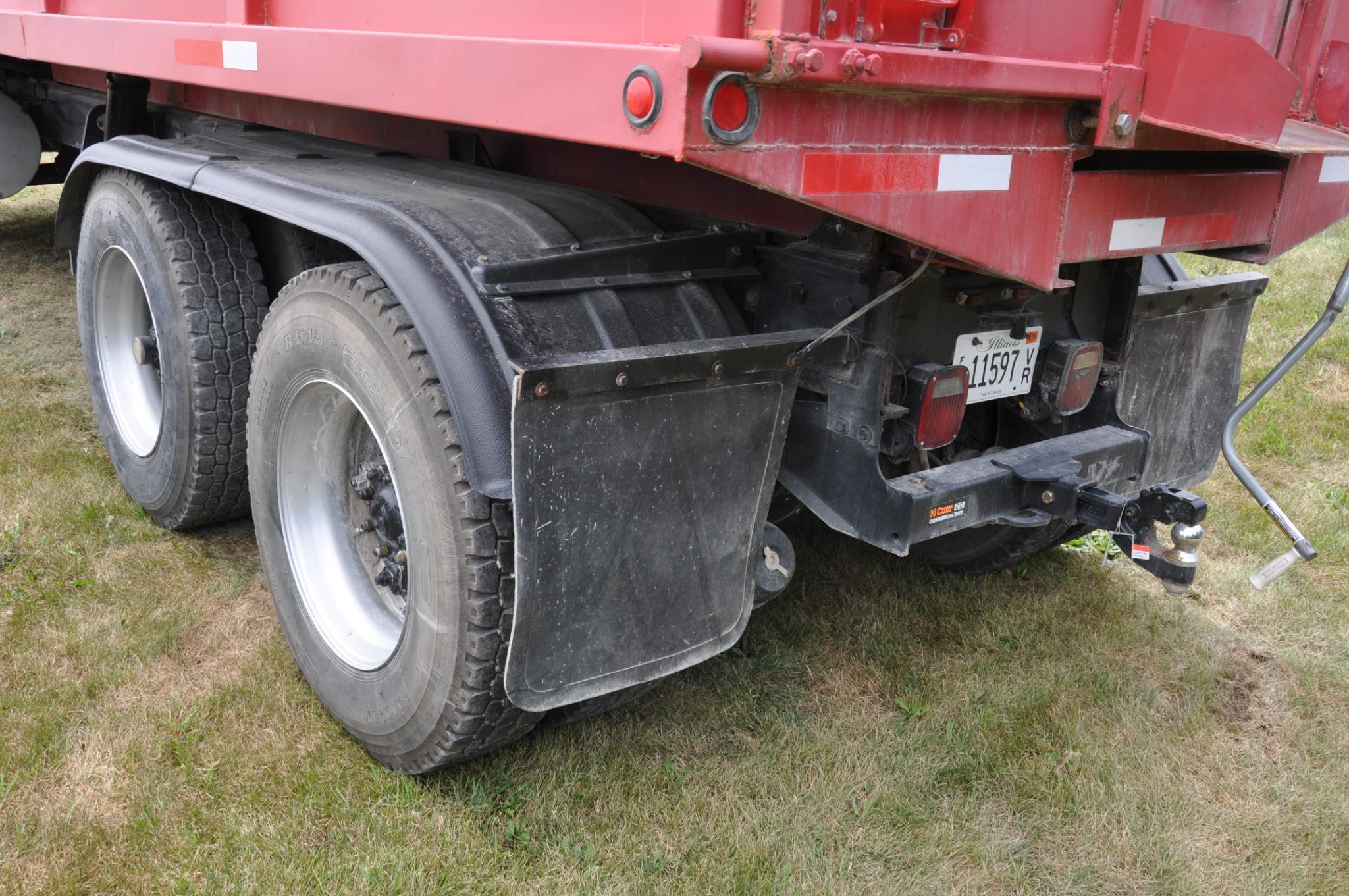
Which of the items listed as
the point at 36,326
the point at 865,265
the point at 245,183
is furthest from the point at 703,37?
the point at 36,326

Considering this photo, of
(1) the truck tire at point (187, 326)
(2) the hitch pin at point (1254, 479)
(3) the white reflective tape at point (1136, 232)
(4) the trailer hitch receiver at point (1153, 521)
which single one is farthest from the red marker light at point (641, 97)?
(1) the truck tire at point (187, 326)

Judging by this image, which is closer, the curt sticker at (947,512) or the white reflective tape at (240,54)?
the curt sticker at (947,512)

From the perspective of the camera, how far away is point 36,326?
215 inches

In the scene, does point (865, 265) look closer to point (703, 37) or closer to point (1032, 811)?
point (703, 37)

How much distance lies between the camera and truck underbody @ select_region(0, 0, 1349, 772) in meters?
1.72

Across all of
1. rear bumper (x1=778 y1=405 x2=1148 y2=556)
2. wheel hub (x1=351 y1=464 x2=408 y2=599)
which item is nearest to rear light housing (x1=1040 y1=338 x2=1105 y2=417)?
rear bumper (x1=778 y1=405 x2=1148 y2=556)

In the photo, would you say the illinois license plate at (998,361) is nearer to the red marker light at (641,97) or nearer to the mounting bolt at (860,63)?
the mounting bolt at (860,63)

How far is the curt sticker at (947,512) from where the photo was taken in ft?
7.32

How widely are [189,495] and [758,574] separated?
6.36ft

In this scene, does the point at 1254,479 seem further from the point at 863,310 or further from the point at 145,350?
the point at 145,350

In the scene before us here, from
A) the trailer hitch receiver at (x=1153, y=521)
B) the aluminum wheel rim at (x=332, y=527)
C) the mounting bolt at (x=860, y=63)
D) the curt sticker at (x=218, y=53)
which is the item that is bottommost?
the aluminum wheel rim at (x=332, y=527)

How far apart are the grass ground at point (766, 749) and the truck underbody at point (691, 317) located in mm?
213

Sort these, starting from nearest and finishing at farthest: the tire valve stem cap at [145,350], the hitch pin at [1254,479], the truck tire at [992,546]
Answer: the hitch pin at [1254,479] < the truck tire at [992,546] < the tire valve stem cap at [145,350]

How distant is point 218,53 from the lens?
2.73m
